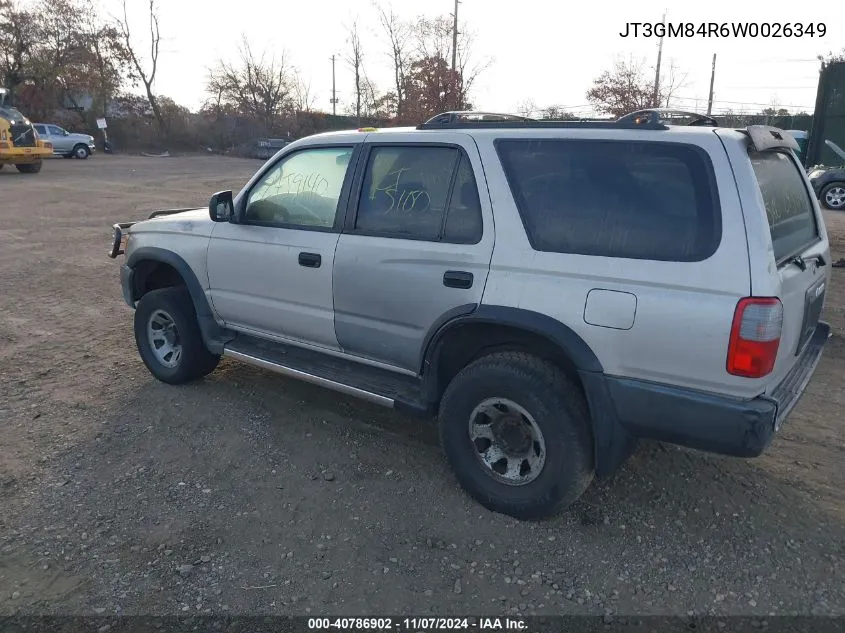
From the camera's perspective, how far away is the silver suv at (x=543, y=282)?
2719mm

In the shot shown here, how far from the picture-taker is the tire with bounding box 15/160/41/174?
23425mm

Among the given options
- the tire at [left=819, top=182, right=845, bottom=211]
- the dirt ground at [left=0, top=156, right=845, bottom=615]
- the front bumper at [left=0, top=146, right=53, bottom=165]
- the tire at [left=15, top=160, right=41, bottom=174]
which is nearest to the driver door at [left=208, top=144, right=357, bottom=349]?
the dirt ground at [left=0, top=156, right=845, bottom=615]

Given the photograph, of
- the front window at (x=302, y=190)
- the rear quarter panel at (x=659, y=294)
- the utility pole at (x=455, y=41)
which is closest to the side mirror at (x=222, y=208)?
the front window at (x=302, y=190)

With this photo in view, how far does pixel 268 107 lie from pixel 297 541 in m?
47.3

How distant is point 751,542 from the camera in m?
3.16

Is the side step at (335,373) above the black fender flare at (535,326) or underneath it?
underneath

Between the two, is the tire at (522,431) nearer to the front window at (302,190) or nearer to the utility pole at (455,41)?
the front window at (302,190)

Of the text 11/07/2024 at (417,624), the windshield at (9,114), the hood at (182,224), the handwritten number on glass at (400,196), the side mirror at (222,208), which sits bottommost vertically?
the text 11/07/2024 at (417,624)

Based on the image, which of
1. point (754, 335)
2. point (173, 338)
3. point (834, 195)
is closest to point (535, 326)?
point (754, 335)

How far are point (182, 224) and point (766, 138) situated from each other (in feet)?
12.0

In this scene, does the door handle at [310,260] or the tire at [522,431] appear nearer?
the tire at [522,431]

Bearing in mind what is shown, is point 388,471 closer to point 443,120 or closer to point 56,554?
point 56,554

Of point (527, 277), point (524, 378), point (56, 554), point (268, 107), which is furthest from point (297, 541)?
point (268, 107)

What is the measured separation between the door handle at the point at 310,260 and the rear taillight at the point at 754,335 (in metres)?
2.24
